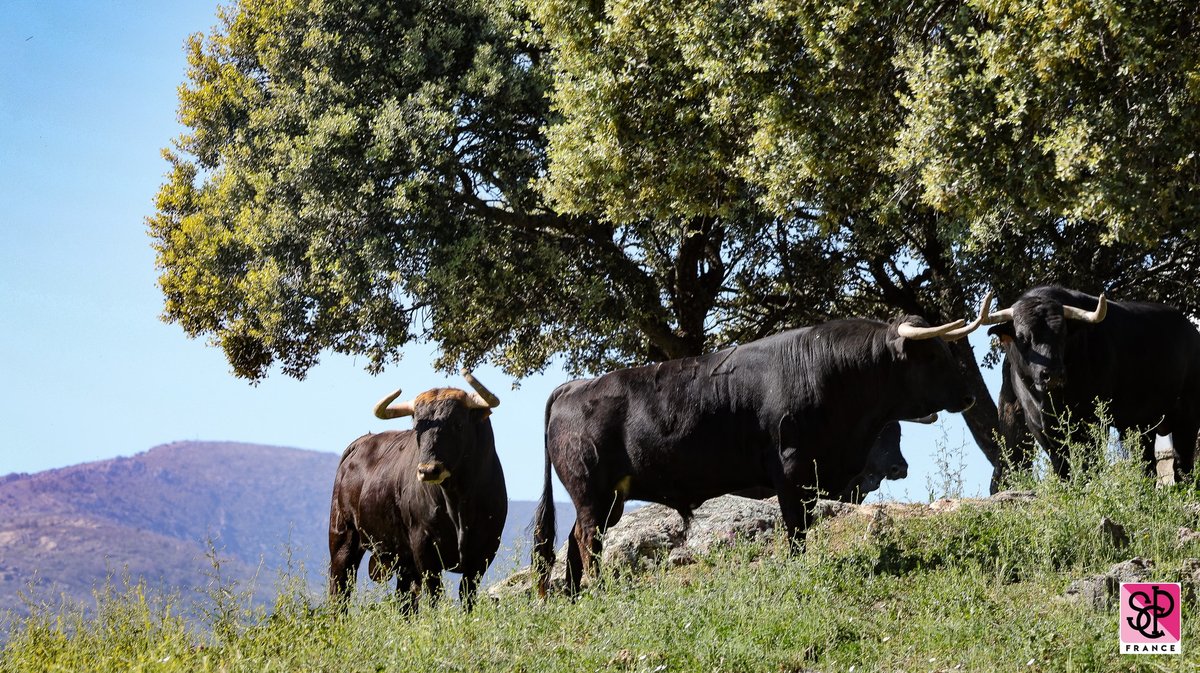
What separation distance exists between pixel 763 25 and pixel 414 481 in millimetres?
7287

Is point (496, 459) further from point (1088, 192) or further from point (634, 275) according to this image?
point (634, 275)

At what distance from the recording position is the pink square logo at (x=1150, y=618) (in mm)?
7961

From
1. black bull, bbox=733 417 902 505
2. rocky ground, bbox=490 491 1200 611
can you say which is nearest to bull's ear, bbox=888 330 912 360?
rocky ground, bbox=490 491 1200 611

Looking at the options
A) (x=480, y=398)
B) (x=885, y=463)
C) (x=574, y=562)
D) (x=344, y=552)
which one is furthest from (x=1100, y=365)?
(x=344, y=552)

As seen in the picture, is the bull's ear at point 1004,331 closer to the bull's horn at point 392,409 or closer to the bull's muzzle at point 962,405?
the bull's muzzle at point 962,405

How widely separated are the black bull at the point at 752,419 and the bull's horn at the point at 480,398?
0.88 m

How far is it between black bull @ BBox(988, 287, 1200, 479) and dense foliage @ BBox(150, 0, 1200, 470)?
103 centimetres

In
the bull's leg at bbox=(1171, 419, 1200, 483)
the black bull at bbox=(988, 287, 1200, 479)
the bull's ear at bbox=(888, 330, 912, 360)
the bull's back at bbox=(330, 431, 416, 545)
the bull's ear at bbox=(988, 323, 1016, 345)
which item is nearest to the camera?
the bull's ear at bbox=(888, 330, 912, 360)

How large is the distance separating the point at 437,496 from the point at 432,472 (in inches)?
28.4

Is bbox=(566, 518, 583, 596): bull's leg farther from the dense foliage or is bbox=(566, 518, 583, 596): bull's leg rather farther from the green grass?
the dense foliage

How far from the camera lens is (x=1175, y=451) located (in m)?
14.3

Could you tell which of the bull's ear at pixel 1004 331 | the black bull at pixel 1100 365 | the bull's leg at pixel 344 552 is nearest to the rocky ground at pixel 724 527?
the black bull at pixel 1100 365

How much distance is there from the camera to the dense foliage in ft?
43.9

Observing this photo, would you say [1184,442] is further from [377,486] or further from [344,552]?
[344,552]
